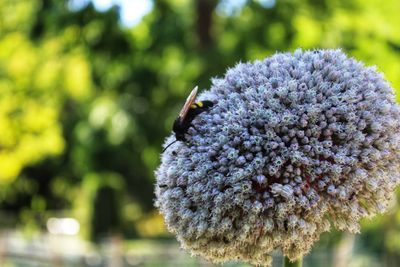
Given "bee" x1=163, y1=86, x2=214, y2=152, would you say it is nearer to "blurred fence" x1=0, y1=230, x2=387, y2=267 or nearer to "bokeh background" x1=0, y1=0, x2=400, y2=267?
"bokeh background" x1=0, y1=0, x2=400, y2=267

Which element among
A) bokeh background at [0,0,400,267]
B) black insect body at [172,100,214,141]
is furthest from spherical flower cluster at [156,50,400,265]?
bokeh background at [0,0,400,267]

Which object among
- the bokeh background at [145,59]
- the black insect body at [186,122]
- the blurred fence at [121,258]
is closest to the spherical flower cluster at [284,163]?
the black insect body at [186,122]

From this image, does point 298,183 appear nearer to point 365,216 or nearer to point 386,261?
point 365,216

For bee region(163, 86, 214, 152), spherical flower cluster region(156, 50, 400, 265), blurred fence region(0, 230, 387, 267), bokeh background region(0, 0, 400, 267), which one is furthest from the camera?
blurred fence region(0, 230, 387, 267)

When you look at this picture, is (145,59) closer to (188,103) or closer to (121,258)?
(121,258)

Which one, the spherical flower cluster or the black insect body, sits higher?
the black insect body

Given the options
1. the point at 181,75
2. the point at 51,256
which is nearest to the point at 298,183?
the point at 181,75

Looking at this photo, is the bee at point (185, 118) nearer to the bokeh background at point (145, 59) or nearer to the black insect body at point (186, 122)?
the black insect body at point (186, 122)

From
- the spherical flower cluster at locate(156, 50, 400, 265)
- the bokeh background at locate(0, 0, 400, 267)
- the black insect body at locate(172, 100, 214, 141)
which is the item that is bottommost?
the spherical flower cluster at locate(156, 50, 400, 265)
